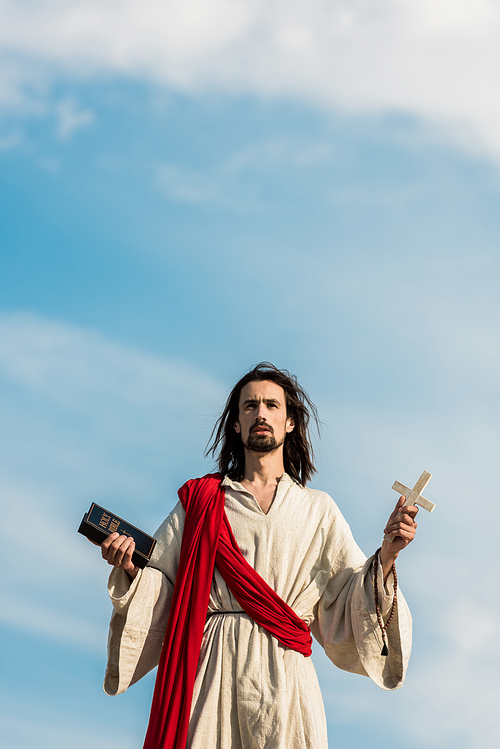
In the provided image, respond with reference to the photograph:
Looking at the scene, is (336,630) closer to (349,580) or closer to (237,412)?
(349,580)

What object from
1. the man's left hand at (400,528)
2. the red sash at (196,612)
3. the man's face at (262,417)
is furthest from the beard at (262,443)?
the man's left hand at (400,528)

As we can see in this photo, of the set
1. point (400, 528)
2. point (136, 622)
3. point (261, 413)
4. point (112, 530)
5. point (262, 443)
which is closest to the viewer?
point (400, 528)

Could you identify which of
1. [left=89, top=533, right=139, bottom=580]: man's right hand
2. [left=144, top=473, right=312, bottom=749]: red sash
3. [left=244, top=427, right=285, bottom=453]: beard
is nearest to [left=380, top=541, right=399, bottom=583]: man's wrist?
[left=144, top=473, right=312, bottom=749]: red sash

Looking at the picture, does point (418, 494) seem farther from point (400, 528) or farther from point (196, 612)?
point (196, 612)

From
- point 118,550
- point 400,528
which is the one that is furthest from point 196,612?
point 400,528

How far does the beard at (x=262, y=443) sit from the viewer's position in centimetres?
834

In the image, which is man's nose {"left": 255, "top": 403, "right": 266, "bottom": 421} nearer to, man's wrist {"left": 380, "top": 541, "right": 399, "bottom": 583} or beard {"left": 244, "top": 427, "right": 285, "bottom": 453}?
beard {"left": 244, "top": 427, "right": 285, "bottom": 453}

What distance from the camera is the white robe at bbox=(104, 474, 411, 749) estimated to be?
706 centimetres

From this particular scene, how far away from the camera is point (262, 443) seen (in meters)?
8.34

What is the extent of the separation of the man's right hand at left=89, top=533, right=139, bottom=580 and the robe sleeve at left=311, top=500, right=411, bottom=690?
5.78ft

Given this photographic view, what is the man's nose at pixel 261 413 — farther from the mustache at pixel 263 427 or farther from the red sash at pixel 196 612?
the red sash at pixel 196 612

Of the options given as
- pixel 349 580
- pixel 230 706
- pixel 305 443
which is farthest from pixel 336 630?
pixel 305 443

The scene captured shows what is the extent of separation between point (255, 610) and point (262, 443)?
1.59 m

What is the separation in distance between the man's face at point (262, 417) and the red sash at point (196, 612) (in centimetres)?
72
